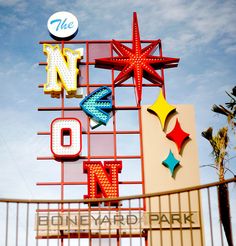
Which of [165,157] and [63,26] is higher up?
[63,26]

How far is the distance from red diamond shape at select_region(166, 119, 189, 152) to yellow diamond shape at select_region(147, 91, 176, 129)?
44 cm

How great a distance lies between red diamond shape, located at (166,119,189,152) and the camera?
1864 cm

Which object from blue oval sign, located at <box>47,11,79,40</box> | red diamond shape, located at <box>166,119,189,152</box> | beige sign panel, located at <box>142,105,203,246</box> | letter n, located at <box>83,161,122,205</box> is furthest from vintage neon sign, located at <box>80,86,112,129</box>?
blue oval sign, located at <box>47,11,79,40</box>

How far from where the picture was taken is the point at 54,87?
19.4m

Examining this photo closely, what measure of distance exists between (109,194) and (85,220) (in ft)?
5.07

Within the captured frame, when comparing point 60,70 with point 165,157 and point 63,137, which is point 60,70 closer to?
point 63,137

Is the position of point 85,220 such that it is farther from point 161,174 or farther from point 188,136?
point 188,136

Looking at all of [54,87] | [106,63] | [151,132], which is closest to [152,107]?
[151,132]

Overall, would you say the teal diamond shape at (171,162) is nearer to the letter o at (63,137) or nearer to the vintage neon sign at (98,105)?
the vintage neon sign at (98,105)

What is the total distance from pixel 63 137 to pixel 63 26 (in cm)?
480

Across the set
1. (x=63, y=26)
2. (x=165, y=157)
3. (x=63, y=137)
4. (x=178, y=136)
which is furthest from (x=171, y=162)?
(x=63, y=26)

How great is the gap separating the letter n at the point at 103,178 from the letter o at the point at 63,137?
70 centimetres

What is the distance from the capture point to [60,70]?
19734 mm

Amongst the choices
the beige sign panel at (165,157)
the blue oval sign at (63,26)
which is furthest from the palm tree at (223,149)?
the blue oval sign at (63,26)
